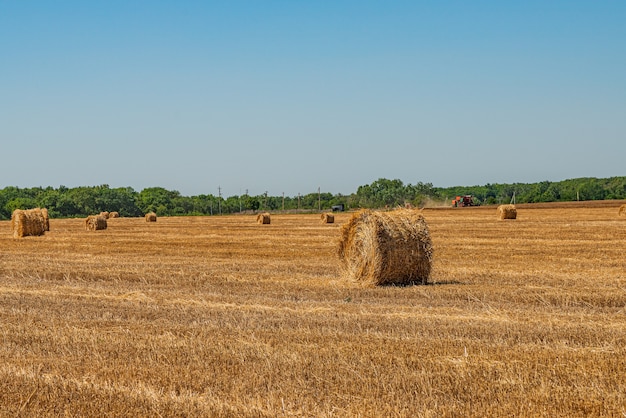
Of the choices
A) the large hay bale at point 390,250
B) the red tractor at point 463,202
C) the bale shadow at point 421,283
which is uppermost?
the red tractor at point 463,202

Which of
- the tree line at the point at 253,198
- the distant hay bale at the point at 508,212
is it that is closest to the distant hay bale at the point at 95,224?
the distant hay bale at the point at 508,212

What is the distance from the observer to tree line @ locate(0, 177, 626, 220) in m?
89.4

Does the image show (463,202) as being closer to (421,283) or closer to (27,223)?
(27,223)

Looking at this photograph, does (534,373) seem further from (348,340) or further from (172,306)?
(172,306)

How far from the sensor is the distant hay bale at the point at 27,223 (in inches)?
1189

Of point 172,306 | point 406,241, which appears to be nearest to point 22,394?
point 172,306

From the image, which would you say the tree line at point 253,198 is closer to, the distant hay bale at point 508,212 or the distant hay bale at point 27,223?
the distant hay bale at point 508,212

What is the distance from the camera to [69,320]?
980cm

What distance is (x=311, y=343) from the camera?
8055mm

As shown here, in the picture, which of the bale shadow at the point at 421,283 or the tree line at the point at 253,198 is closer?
the bale shadow at the point at 421,283

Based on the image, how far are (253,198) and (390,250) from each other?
292 feet

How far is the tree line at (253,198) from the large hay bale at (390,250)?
5256 centimetres

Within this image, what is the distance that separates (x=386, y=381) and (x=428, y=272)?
8.17 meters

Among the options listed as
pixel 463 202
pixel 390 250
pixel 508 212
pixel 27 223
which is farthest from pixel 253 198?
pixel 390 250
